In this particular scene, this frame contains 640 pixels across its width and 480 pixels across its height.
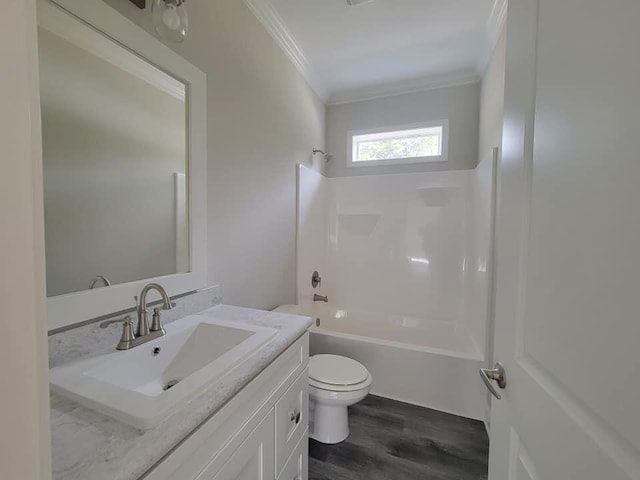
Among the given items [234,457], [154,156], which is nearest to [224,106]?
[154,156]

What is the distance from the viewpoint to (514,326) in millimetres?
750

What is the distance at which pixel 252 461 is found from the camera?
82 centimetres

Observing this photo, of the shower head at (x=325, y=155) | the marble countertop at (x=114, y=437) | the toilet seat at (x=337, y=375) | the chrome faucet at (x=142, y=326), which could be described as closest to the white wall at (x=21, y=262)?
the marble countertop at (x=114, y=437)

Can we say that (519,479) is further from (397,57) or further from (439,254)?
(397,57)

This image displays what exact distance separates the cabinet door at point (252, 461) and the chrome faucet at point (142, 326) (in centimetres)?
49

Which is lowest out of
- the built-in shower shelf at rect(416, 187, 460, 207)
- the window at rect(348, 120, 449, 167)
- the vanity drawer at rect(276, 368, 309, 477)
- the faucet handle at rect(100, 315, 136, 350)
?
the vanity drawer at rect(276, 368, 309, 477)

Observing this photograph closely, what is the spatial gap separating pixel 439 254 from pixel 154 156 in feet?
8.31

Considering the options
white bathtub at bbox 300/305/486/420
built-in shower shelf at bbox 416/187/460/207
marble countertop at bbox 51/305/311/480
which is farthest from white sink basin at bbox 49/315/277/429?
built-in shower shelf at bbox 416/187/460/207

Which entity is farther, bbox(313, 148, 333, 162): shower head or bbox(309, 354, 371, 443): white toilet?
bbox(313, 148, 333, 162): shower head

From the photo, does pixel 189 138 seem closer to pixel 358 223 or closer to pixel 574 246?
pixel 574 246

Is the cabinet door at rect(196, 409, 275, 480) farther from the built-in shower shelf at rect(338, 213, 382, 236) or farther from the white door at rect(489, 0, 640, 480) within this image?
the built-in shower shelf at rect(338, 213, 382, 236)

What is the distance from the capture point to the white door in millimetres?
410

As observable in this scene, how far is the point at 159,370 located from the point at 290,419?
0.53 meters

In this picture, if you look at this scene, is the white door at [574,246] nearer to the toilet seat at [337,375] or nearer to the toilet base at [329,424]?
the toilet seat at [337,375]
